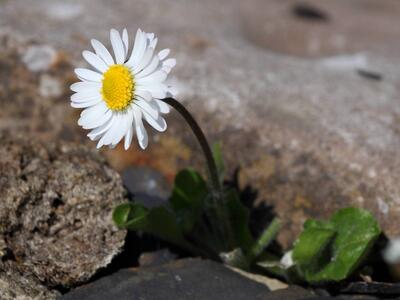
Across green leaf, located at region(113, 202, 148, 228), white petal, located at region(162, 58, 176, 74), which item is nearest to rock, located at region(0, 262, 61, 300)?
green leaf, located at region(113, 202, 148, 228)

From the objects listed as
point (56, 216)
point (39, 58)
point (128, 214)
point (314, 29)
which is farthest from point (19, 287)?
point (314, 29)

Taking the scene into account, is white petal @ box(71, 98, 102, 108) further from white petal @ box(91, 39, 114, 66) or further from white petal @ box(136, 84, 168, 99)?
white petal @ box(136, 84, 168, 99)

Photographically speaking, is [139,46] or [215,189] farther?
[215,189]

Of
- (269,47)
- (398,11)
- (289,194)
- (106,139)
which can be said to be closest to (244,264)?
(289,194)

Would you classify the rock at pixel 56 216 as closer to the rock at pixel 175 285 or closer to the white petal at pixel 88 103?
the rock at pixel 175 285

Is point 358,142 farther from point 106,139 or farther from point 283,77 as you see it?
point 106,139

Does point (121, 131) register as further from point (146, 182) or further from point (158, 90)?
point (146, 182)
